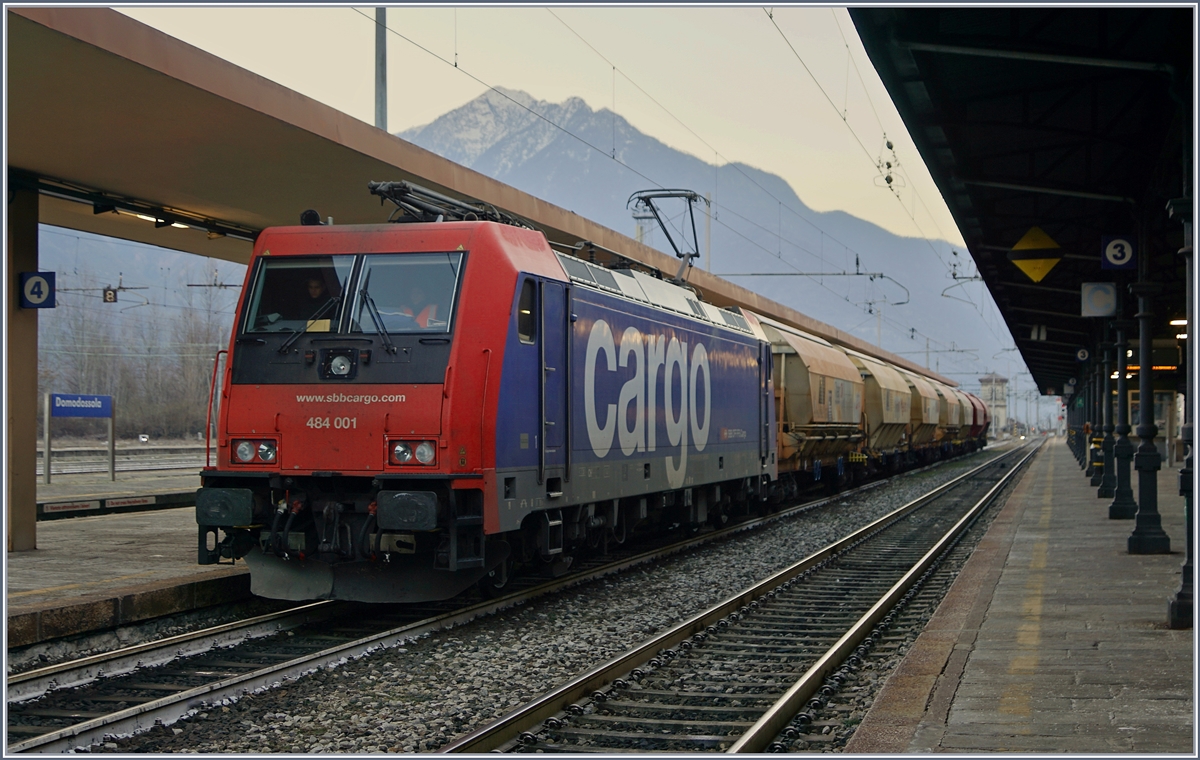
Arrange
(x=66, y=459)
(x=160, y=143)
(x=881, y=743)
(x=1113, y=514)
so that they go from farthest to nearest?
(x=66, y=459)
(x=1113, y=514)
(x=160, y=143)
(x=881, y=743)

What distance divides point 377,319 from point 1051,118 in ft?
25.7

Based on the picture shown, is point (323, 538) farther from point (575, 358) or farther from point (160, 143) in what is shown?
point (160, 143)

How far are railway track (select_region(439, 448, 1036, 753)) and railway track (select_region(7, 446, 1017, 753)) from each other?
6.07 feet

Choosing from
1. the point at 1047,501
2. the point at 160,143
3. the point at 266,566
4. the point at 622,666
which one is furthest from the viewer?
the point at 1047,501

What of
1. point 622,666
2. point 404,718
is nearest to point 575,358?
point 622,666

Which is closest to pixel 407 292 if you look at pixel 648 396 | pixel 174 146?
pixel 174 146

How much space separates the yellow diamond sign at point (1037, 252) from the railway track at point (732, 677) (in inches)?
211

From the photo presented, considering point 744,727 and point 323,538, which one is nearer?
point 744,727

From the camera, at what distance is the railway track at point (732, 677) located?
6.18 m

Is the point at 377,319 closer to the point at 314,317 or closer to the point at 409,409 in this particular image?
the point at 314,317

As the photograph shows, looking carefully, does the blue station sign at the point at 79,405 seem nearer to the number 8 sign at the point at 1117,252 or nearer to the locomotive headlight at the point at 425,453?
the locomotive headlight at the point at 425,453

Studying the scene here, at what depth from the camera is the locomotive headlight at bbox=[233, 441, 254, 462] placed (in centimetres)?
930

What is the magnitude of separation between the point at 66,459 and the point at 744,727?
117ft

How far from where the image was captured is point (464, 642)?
8.60m
